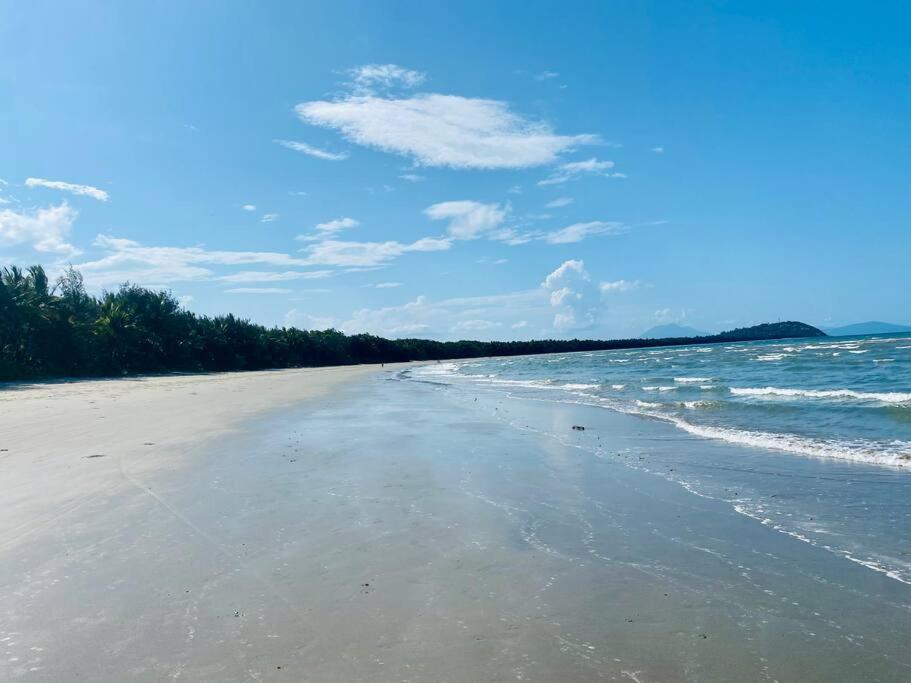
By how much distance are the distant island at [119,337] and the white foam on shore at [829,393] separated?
40581 mm

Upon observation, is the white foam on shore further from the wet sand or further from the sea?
the wet sand

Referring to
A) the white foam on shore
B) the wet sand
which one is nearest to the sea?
the white foam on shore

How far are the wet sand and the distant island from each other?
120 ft

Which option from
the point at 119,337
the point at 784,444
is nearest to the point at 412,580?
the point at 784,444

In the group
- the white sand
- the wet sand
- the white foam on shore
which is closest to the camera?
the wet sand

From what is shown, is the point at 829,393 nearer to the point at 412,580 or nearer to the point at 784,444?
the point at 784,444

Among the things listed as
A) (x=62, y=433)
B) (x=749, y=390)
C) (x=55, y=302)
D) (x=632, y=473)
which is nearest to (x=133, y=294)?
(x=55, y=302)

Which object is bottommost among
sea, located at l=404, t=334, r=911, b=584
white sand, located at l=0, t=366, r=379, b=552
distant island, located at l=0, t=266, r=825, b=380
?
sea, located at l=404, t=334, r=911, b=584

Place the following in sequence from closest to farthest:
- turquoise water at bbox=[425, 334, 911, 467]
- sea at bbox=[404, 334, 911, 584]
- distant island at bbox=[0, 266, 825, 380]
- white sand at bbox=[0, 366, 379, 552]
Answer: sea at bbox=[404, 334, 911, 584] → white sand at bbox=[0, 366, 379, 552] → turquoise water at bbox=[425, 334, 911, 467] → distant island at bbox=[0, 266, 825, 380]

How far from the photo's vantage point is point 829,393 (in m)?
22.0

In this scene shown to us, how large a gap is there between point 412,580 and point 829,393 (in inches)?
848

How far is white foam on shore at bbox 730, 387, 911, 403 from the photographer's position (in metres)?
19.5

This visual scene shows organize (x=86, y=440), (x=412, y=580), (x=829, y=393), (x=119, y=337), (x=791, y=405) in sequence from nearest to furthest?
(x=412, y=580), (x=86, y=440), (x=791, y=405), (x=829, y=393), (x=119, y=337)

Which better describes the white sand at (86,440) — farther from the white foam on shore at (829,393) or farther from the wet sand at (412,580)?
the white foam on shore at (829,393)
